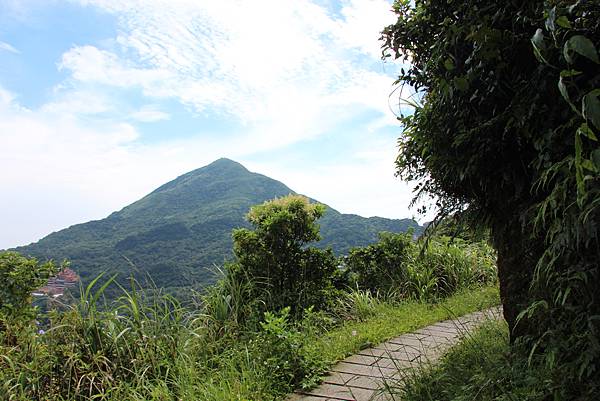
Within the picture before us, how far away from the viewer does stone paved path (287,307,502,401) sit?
8.98 feet

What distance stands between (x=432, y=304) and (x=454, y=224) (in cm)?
333

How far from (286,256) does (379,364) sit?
8.34 ft

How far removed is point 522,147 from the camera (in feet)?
6.18

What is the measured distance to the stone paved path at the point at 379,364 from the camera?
274cm

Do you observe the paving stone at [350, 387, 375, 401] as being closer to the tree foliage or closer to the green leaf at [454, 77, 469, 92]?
the green leaf at [454, 77, 469, 92]

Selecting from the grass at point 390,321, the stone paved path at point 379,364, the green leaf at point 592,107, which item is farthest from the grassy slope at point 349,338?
the green leaf at point 592,107

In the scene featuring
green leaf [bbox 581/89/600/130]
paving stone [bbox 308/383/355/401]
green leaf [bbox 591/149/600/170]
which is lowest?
paving stone [bbox 308/383/355/401]

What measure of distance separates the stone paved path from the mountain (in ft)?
6.61

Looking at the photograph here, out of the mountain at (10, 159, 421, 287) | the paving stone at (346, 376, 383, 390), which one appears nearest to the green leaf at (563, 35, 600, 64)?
the paving stone at (346, 376, 383, 390)

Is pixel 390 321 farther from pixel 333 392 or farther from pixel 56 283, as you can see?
pixel 56 283

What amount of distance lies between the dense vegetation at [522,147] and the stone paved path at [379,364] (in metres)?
0.95

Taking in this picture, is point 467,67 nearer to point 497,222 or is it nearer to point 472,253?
point 497,222


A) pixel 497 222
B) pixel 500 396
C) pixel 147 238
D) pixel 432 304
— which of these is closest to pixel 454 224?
pixel 497 222

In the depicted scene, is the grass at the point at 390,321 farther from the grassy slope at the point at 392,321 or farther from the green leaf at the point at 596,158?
the green leaf at the point at 596,158
